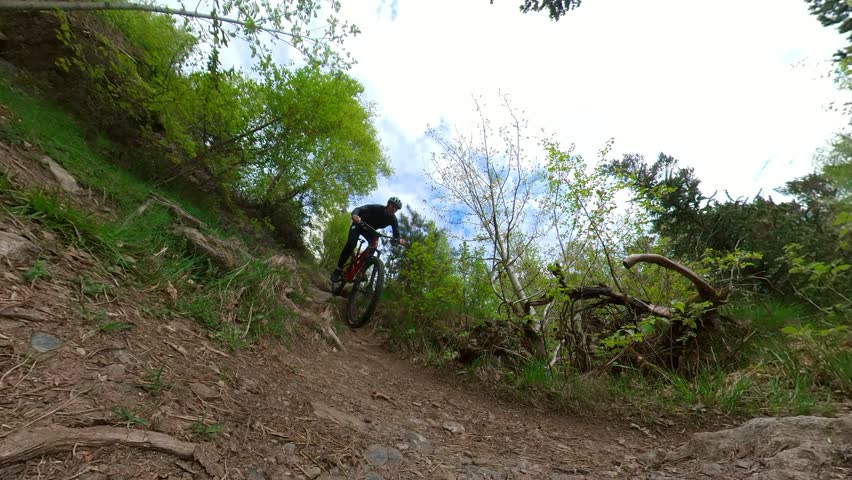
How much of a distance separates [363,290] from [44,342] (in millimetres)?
4291

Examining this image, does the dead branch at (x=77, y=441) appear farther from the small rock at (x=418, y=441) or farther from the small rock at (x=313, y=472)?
the small rock at (x=418, y=441)

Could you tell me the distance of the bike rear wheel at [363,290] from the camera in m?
5.51

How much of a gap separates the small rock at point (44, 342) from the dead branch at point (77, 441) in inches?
21.3

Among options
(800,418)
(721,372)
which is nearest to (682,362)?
(721,372)

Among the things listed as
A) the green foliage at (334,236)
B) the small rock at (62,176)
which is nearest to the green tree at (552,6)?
the small rock at (62,176)

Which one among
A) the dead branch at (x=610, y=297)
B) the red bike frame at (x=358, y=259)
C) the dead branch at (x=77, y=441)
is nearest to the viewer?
the dead branch at (x=77, y=441)

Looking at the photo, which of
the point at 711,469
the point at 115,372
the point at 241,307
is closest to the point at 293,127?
the point at 241,307

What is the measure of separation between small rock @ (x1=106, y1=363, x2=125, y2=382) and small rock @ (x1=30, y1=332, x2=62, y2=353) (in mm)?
237

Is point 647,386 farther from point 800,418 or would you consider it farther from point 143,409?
point 143,409

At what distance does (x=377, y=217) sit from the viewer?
6.55m

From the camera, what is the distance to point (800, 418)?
6.30 feet

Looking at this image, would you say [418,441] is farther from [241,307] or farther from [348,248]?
[348,248]

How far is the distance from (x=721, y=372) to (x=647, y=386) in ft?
2.05

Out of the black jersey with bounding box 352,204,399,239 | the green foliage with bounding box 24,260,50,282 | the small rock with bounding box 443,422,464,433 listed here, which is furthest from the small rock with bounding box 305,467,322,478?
the black jersey with bounding box 352,204,399,239
